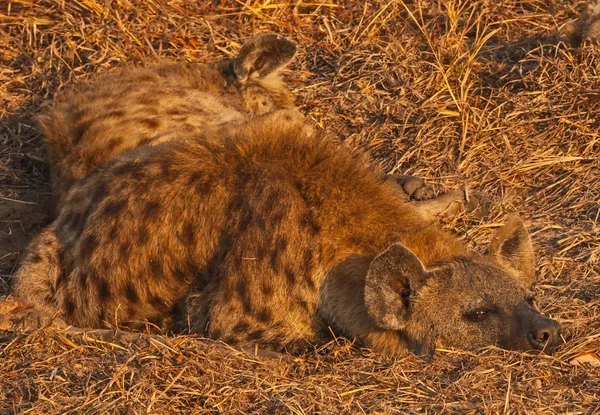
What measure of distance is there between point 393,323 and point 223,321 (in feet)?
2.04

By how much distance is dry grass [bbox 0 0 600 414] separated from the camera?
349 cm

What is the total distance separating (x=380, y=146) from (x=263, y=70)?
826 mm

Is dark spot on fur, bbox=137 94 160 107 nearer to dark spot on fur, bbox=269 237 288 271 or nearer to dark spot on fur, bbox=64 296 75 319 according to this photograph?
dark spot on fur, bbox=64 296 75 319

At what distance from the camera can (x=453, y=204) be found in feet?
17.3

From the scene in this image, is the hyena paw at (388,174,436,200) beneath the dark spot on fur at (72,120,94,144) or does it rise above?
above

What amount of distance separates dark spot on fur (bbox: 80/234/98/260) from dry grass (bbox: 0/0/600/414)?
512 millimetres

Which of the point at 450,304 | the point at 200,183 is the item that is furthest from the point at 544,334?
the point at 200,183

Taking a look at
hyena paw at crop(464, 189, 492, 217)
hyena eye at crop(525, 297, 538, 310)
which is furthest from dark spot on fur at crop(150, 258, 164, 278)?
hyena paw at crop(464, 189, 492, 217)

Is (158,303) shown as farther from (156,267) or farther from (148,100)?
(148,100)

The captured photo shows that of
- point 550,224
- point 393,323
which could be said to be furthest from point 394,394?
point 550,224

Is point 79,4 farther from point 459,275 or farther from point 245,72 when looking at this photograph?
point 459,275

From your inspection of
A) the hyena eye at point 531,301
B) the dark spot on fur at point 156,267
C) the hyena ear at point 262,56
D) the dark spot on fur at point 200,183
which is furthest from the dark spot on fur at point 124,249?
the hyena ear at point 262,56

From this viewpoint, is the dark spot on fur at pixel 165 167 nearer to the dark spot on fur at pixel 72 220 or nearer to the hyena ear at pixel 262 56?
the dark spot on fur at pixel 72 220

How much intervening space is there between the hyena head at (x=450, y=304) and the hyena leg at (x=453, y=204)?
4.02ft
